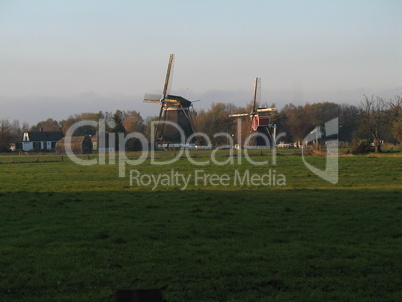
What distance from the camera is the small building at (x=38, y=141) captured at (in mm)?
127125

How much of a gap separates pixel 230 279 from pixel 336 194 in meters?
13.3

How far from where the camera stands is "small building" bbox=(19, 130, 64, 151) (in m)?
127

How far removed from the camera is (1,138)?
299 feet

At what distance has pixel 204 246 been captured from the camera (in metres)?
10.1

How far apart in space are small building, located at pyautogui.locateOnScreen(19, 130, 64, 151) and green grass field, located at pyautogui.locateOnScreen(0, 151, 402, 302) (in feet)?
369

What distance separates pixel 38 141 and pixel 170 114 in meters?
60.2

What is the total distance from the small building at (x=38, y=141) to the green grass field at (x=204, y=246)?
112337mm

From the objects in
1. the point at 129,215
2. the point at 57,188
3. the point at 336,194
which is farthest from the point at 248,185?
the point at 129,215

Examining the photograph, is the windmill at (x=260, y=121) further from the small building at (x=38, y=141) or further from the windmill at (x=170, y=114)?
the small building at (x=38, y=141)

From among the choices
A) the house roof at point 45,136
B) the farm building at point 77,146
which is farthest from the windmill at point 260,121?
the house roof at point 45,136

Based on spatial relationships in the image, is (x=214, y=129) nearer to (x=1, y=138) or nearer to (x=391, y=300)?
(x=1, y=138)

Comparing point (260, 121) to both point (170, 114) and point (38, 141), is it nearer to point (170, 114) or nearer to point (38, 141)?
point (170, 114)

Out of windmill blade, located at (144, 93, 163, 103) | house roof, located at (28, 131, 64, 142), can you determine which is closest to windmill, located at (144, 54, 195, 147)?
windmill blade, located at (144, 93, 163, 103)

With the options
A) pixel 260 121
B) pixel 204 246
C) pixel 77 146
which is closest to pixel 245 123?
pixel 260 121
